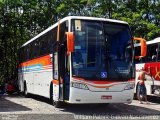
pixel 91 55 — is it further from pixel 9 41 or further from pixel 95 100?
pixel 9 41

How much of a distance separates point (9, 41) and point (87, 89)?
25.3 m

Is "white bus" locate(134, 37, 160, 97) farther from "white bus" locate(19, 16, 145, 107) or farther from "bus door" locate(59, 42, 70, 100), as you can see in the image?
"bus door" locate(59, 42, 70, 100)

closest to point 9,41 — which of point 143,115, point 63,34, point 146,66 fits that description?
point 146,66

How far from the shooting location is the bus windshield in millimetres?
14758

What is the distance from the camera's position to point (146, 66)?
848 inches

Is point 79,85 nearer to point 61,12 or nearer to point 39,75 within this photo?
point 39,75

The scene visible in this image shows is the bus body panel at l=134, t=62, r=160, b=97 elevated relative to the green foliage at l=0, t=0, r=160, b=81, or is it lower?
lower

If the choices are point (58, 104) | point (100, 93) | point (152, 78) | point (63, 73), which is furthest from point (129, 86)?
point (152, 78)

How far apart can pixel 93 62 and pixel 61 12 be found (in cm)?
2007

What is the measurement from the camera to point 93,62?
1485 centimetres

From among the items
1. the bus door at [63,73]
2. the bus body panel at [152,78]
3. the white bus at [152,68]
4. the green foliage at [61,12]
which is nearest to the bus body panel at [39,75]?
the bus door at [63,73]

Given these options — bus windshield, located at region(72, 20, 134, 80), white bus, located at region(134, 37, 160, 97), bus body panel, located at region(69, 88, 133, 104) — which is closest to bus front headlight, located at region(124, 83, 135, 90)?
bus body panel, located at region(69, 88, 133, 104)

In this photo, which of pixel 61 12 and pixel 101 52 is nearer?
pixel 101 52

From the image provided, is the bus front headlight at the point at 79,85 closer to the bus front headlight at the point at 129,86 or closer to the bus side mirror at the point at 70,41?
the bus side mirror at the point at 70,41
